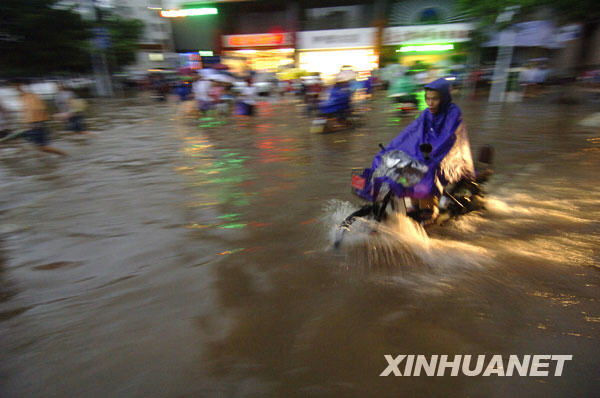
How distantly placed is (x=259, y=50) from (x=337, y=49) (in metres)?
6.56

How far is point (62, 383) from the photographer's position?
2334 mm

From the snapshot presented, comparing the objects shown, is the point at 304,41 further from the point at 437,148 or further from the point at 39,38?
the point at 437,148

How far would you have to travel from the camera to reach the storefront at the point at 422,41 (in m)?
26.1

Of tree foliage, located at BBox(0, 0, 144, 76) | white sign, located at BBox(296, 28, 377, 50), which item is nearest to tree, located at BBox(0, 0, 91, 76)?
tree foliage, located at BBox(0, 0, 144, 76)

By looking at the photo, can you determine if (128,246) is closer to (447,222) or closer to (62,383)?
(62,383)

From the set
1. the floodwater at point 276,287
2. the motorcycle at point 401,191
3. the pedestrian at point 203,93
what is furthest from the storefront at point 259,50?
the motorcycle at point 401,191

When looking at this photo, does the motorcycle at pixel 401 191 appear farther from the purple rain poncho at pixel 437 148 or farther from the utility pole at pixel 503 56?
the utility pole at pixel 503 56

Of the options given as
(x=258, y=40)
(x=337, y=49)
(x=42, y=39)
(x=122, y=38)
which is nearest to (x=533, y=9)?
(x=337, y=49)

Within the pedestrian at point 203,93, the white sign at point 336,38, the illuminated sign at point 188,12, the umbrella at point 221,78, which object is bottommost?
the pedestrian at point 203,93

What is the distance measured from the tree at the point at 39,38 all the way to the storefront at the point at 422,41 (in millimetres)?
21097

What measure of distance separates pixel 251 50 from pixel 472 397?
1240 inches

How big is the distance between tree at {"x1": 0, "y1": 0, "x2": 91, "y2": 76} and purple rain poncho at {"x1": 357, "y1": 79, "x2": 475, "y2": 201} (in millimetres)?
25596

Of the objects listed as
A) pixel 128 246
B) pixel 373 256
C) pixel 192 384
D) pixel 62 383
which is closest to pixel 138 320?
pixel 62 383

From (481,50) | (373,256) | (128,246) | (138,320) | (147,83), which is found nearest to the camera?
(138,320)
